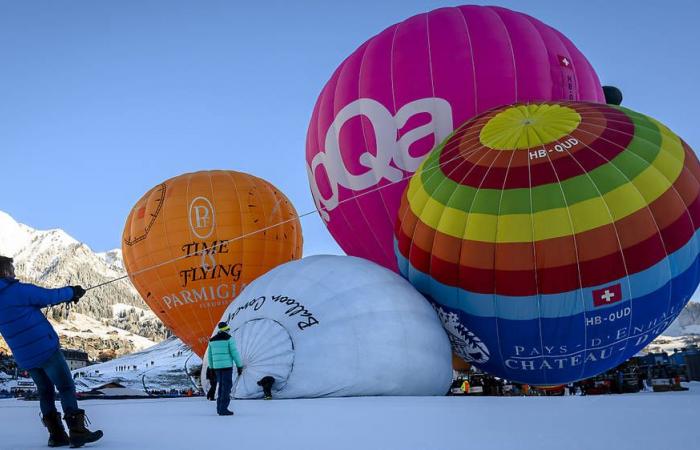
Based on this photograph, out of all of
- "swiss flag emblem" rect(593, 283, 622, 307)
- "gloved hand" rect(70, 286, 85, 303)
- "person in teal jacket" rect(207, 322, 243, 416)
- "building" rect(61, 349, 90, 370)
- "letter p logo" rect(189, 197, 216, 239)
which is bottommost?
"person in teal jacket" rect(207, 322, 243, 416)

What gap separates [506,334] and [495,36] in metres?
6.33

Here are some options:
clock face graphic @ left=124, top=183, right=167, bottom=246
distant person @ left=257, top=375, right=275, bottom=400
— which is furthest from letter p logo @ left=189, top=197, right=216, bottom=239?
distant person @ left=257, top=375, right=275, bottom=400

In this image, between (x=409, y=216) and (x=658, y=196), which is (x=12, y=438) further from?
(x=658, y=196)

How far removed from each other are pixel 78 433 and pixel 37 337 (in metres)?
0.80

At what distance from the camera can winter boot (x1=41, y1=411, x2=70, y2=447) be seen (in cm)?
454

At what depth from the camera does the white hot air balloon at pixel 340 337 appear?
8812 millimetres

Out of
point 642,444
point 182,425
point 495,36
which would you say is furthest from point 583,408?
point 495,36

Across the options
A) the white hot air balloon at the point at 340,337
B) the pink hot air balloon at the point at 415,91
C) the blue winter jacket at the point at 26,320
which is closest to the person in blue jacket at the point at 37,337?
the blue winter jacket at the point at 26,320

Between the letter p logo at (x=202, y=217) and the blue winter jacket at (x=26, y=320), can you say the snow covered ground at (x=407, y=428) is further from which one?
the letter p logo at (x=202, y=217)

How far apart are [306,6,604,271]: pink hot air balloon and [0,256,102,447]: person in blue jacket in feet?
27.9

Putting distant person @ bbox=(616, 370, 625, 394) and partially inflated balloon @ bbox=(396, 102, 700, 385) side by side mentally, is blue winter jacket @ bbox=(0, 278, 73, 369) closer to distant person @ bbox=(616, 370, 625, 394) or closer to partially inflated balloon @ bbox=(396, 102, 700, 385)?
partially inflated balloon @ bbox=(396, 102, 700, 385)

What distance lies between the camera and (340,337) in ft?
29.4

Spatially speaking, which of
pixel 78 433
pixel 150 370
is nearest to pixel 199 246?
pixel 78 433

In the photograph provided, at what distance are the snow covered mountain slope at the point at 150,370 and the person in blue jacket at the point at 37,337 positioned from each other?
228ft
